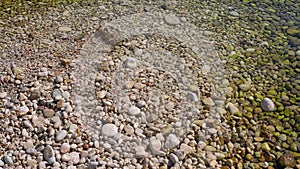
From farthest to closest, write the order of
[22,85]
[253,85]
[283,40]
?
[283,40] → [253,85] → [22,85]

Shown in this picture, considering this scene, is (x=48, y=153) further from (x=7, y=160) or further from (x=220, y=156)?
(x=220, y=156)

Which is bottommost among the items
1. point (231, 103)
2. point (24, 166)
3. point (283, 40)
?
point (24, 166)

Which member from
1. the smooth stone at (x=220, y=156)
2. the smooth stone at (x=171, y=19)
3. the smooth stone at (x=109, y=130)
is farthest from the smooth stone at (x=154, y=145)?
the smooth stone at (x=171, y=19)

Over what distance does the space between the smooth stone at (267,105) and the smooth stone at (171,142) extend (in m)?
0.78

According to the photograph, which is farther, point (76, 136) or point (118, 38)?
point (118, 38)

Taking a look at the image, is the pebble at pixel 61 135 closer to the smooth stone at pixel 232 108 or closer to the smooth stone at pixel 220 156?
the smooth stone at pixel 220 156

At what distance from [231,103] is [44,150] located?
1.37m

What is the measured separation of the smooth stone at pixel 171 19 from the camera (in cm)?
342

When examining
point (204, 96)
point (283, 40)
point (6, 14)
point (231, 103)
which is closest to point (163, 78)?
point (204, 96)

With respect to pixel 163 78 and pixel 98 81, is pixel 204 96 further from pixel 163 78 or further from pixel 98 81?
pixel 98 81

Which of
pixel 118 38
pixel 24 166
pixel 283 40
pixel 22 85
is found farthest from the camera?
pixel 283 40

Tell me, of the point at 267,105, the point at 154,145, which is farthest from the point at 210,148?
the point at 267,105

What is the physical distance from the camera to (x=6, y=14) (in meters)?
3.44

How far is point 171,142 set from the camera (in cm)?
234
